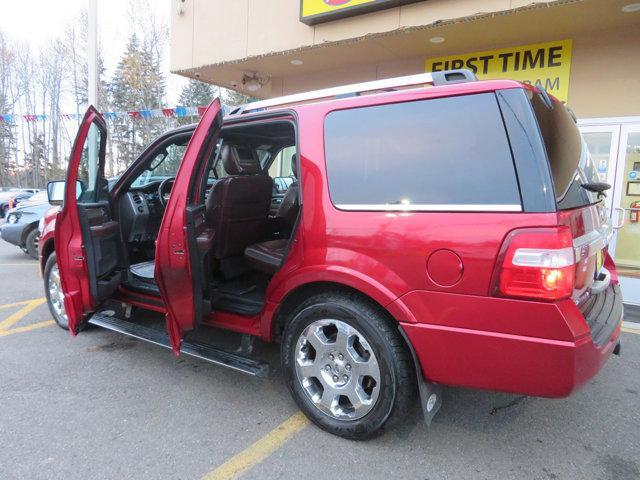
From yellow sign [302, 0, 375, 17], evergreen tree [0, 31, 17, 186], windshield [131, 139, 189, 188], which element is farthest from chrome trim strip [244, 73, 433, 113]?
evergreen tree [0, 31, 17, 186]

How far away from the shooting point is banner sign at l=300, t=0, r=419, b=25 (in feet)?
21.4

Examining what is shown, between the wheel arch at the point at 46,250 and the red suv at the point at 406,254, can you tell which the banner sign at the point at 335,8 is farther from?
the wheel arch at the point at 46,250

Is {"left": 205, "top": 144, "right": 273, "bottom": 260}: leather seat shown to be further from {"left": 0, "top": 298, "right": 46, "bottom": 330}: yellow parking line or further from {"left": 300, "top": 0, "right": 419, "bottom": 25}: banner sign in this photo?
{"left": 300, "top": 0, "right": 419, "bottom": 25}: banner sign

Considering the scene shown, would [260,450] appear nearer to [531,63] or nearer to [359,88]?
[359,88]

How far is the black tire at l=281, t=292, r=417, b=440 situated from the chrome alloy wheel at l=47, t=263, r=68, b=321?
277 centimetres

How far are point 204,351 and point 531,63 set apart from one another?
21.9 feet

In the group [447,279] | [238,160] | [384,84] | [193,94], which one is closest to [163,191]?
[238,160]

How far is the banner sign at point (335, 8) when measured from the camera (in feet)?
21.4

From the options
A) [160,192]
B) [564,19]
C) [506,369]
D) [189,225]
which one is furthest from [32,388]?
[564,19]

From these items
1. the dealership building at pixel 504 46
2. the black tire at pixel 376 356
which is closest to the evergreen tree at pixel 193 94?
the dealership building at pixel 504 46

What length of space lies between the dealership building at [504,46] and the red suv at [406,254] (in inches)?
170

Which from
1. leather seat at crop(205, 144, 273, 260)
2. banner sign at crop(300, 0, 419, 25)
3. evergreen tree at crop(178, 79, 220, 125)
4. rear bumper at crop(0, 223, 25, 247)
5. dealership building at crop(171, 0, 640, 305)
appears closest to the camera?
leather seat at crop(205, 144, 273, 260)

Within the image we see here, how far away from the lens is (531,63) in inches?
274

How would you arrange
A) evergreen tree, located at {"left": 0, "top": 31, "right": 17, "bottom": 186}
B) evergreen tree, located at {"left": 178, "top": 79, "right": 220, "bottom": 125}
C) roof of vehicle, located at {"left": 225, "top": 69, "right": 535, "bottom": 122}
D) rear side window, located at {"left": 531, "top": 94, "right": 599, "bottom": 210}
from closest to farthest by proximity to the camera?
rear side window, located at {"left": 531, "top": 94, "right": 599, "bottom": 210} < roof of vehicle, located at {"left": 225, "top": 69, "right": 535, "bottom": 122} < evergreen tree, located at {"left": 178, "top": 79, "right": 220, "bottom": 125} < evergreen tree, located at {"left": 0, "top": 31, "right": 17, "bottom": 186}
